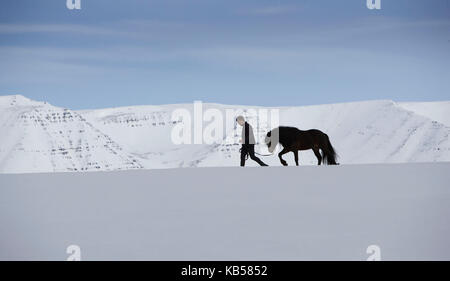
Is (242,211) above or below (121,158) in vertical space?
below

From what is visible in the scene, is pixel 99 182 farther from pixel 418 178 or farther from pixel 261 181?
pixel 418 178

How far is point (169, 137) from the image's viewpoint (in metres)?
78.8

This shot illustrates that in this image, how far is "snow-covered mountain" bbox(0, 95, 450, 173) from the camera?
5081 centimetres

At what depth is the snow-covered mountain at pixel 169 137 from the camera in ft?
167

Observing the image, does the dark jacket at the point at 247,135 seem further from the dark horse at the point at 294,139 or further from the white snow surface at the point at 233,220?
the white snow surface at the point at 233,220

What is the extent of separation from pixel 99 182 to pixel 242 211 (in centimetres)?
595

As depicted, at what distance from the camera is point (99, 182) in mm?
13469
